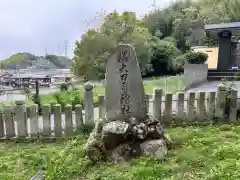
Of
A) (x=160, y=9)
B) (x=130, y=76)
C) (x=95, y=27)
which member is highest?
(x=160, y=9)

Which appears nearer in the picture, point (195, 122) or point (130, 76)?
point (130, 76)

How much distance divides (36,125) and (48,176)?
2.40 meters

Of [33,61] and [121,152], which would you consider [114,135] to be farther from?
[33,61]

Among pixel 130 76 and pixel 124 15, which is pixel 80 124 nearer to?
pixel 130 76

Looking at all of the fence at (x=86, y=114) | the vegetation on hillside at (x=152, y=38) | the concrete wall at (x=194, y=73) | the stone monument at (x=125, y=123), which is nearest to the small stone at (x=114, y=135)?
the stone monument at (x=125, y=123)

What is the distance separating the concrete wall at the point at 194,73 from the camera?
11.0 m

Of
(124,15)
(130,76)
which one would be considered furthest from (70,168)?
(124,15)

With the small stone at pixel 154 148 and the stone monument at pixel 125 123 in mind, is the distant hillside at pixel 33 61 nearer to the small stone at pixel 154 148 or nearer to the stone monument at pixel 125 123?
the stone monument at pixel 125 123

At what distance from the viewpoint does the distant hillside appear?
27031 millimetres

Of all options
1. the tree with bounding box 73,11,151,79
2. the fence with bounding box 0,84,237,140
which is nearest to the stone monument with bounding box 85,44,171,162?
the fence with bounding box 0,84,237,140

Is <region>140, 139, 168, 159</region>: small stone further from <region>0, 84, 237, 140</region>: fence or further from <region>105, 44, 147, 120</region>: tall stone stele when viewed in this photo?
<region>0, 84, 237, 140</region>: fence

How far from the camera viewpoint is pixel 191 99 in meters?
5.96

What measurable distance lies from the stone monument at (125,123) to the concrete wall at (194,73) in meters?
6.78

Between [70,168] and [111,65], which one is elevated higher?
[111,65]
